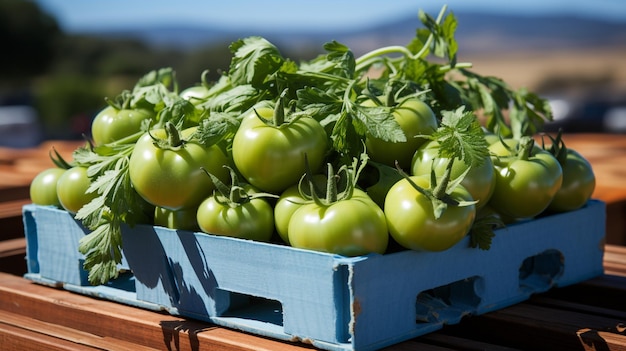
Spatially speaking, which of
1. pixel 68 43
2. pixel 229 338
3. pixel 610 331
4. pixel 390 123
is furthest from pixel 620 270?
pixel 68 43

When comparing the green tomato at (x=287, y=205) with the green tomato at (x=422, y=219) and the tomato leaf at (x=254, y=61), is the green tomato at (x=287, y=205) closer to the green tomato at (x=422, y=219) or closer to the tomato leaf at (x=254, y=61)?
the green tomato at (x=422, y=219)

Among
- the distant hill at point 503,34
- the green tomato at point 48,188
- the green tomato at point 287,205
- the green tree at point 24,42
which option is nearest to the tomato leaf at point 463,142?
the green tomato at point 287,205

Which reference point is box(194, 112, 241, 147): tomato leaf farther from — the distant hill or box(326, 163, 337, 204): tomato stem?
the distant hill

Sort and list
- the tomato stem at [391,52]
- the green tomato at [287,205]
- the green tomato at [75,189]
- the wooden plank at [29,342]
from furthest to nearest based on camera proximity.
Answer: the tomato stem at [391,52] → the green tomato at [75,189] → the wooden plank at [29,342] → the green tomato at [287,205]

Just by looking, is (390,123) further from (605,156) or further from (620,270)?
(605,156)

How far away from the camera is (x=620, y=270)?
2133mm

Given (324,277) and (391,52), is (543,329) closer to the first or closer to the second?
(324,277)

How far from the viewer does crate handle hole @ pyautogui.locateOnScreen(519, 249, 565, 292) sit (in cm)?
185

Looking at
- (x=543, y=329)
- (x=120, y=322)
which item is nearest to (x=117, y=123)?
(x=120, y=322)

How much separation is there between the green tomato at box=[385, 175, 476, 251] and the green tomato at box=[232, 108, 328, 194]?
0.60 feet

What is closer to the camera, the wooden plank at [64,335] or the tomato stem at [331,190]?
the tomato stem at [331,190]

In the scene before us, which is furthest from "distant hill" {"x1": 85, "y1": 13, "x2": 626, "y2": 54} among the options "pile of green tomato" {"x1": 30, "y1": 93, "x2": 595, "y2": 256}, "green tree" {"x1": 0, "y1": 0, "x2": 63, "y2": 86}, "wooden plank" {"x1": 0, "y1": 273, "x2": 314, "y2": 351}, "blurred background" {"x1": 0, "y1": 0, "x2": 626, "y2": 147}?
"pile of green tomato" {"x1": 30, "y1": 93, "x2": 595, "y2": 256}

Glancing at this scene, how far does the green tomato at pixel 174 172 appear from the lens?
158 cm

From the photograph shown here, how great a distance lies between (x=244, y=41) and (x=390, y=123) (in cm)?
42
